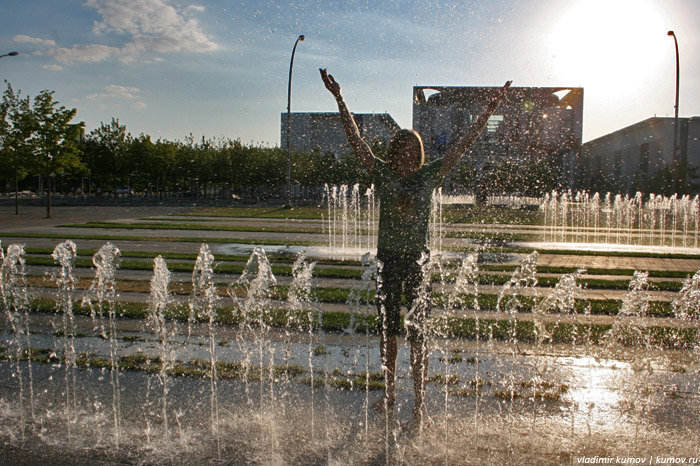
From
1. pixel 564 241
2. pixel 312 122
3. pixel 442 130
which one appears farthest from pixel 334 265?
pixel 312 122

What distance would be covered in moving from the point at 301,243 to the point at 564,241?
815 cm

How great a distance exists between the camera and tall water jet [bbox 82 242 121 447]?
3.68 m

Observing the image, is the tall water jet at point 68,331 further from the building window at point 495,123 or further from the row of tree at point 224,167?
the building window at point 495,123

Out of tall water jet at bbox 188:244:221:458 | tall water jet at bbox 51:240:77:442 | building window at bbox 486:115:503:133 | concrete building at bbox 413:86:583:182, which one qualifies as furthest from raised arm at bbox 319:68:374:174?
Answer: building window at bbox 486:115:503:133

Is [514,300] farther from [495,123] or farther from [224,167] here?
[495,123]

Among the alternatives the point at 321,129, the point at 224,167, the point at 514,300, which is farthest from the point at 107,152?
the point at 514,300

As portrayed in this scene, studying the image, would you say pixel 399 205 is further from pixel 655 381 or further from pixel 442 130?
pixel 442 130

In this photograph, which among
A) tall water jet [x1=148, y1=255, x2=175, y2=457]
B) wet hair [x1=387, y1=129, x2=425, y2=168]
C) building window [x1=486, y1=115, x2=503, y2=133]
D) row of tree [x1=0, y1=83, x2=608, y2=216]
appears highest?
building window [x1=486, y1=115, x2=503, y2=133]

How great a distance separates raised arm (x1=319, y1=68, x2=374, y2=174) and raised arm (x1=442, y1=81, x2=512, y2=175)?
54 centimetres

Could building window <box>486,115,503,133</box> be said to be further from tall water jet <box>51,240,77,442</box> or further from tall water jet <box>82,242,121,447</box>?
tall water jet <box>51,240,77,442</box>

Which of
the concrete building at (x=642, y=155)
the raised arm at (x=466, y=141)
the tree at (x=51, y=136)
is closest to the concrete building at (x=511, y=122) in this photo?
the concrete building at (x=642, y=155)

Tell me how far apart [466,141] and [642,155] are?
178ft

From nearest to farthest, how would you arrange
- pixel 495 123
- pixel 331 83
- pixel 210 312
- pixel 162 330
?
pixel 331 83, pixel 162 330, pixel 210 312, pixel 495 123

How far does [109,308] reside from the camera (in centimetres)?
622
